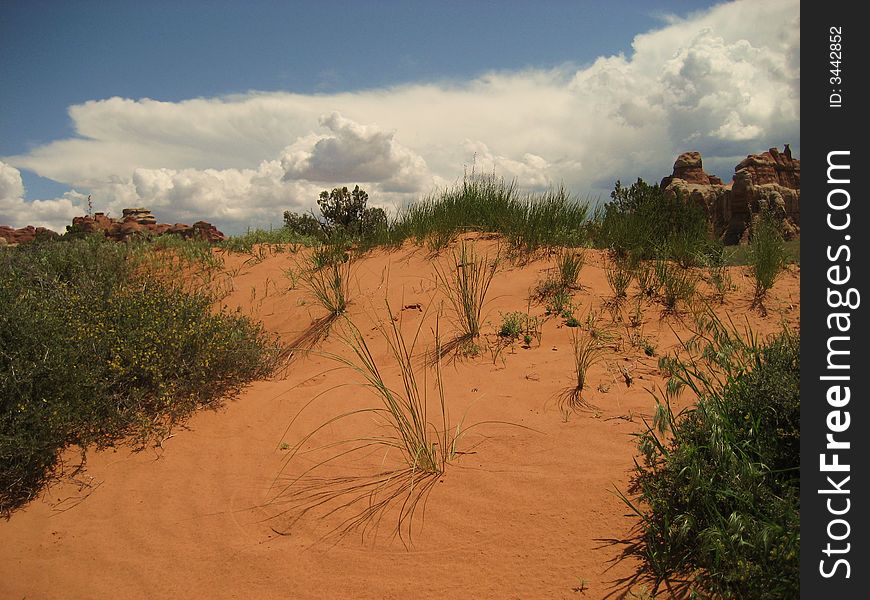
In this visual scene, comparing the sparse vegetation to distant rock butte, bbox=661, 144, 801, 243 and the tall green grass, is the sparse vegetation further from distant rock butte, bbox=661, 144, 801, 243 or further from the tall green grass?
distant rock butte, bbox=661, 144, 801, 243

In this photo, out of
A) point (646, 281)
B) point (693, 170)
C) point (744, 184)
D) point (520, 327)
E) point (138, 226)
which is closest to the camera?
point (520, 327)

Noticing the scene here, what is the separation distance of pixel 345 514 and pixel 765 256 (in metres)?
6.14

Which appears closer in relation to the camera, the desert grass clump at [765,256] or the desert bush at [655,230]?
the desert grass clump at [765,256]

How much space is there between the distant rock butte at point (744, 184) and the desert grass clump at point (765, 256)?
1765cm

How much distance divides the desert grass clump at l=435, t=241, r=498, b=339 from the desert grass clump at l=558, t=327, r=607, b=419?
1128 mm

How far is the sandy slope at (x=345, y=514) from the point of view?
2795 millimetres

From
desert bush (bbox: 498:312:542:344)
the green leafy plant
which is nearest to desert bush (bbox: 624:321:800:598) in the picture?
desert bush (bbox: 498:312:542:344)

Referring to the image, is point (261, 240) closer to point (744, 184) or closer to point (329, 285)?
point (329, 285)

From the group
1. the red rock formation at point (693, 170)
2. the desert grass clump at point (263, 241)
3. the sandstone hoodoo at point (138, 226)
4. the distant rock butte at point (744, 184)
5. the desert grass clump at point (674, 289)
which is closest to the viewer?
the desert grass clump at point (674, 289)

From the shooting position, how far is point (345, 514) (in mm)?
3365

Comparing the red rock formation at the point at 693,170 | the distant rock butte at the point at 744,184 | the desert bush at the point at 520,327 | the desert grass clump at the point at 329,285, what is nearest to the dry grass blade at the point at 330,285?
the desert grass clump at the point at 329,285

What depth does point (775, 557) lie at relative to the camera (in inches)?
80.9

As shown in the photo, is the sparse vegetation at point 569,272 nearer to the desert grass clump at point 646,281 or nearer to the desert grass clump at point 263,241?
the desert grass clump at point 646,281

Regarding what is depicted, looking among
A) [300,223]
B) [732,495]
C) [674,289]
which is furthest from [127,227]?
[732,495]
